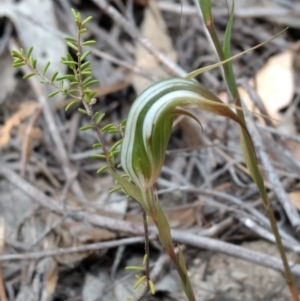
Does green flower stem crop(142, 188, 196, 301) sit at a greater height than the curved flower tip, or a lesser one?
lesser

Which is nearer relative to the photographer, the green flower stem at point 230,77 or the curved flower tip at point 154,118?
the curved flower tip at point 154,118

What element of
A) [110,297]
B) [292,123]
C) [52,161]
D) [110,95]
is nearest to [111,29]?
[110,95]

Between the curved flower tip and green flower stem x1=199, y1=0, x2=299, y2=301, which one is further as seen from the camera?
green flower stem x1=199, y1=0, x2=299, y2=301

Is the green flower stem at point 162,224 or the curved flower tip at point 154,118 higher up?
the curved flower tip at point 154,118

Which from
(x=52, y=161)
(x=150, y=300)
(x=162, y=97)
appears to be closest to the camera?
(x=162, y=97)

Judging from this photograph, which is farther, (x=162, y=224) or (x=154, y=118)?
(x=162, y=224)

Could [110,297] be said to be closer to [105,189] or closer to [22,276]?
[22,276]

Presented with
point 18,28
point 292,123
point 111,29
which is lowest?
point 292,123

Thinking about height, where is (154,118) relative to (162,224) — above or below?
above
